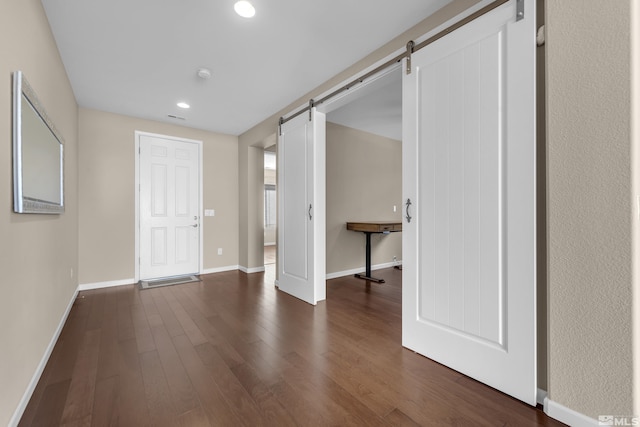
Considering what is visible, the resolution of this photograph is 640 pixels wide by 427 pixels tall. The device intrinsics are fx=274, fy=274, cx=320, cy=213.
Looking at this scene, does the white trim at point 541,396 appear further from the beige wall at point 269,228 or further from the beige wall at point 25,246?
the beige wall at point 269,228

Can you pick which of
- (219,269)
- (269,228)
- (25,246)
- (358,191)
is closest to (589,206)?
(25,246)

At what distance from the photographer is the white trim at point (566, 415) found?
4.10 feet

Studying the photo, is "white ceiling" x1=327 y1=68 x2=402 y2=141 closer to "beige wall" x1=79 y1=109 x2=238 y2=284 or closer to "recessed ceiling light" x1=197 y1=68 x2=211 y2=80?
"recessed ceiling light" x1=197 y1=68 x2=211 y2=80

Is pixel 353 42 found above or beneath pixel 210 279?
above

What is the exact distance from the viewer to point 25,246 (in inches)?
59.9

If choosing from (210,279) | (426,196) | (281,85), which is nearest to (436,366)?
(426,196)

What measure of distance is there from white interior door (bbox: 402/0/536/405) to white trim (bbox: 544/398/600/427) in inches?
2.8

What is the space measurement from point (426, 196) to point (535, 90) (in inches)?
32.1

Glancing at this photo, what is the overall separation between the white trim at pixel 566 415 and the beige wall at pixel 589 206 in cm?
3

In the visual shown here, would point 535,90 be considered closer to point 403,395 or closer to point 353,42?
point 353,42

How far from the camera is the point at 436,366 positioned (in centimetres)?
184

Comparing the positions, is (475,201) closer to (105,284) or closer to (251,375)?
(251,375)

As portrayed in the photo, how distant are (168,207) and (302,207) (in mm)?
2455

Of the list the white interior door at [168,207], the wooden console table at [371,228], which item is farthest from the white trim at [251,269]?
the wooden console table at [371,228]
